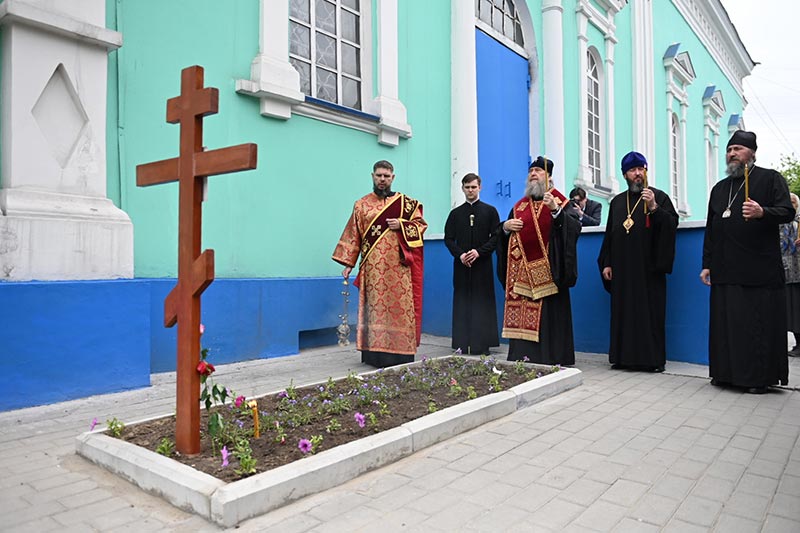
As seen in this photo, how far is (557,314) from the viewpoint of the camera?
228 inches

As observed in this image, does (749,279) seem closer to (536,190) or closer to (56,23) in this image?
(536,190)

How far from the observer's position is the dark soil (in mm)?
2947

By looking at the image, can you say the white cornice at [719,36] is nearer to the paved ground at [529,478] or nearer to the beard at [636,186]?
the beard at [636,186]

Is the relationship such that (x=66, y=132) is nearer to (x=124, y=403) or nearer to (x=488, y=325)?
(x=124, y=403)

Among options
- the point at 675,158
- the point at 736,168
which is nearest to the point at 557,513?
the point at 736,168

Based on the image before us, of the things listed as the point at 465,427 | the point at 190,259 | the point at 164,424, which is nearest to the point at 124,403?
the point at 164,424

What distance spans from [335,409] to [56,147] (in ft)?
9.13

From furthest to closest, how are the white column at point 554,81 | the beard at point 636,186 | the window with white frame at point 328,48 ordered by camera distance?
the white column at point 554,81
the window with white frame at point 328,48
the beard at point 636,186

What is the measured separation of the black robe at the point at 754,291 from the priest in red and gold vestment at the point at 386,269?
262cm

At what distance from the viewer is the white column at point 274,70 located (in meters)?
5.81

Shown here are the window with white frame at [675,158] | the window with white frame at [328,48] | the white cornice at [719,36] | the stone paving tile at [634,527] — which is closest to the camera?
the stone paving tile at [634,527]

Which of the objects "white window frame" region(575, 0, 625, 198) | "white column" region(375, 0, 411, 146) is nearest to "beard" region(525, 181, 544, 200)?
"white column" region(375, 0, 411, 146)

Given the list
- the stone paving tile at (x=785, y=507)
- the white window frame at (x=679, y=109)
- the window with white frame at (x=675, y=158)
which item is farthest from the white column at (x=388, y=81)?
the window with white frame at (x=675, y=158)

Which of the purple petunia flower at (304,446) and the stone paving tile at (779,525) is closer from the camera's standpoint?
the stone paving tile at (779,525)
